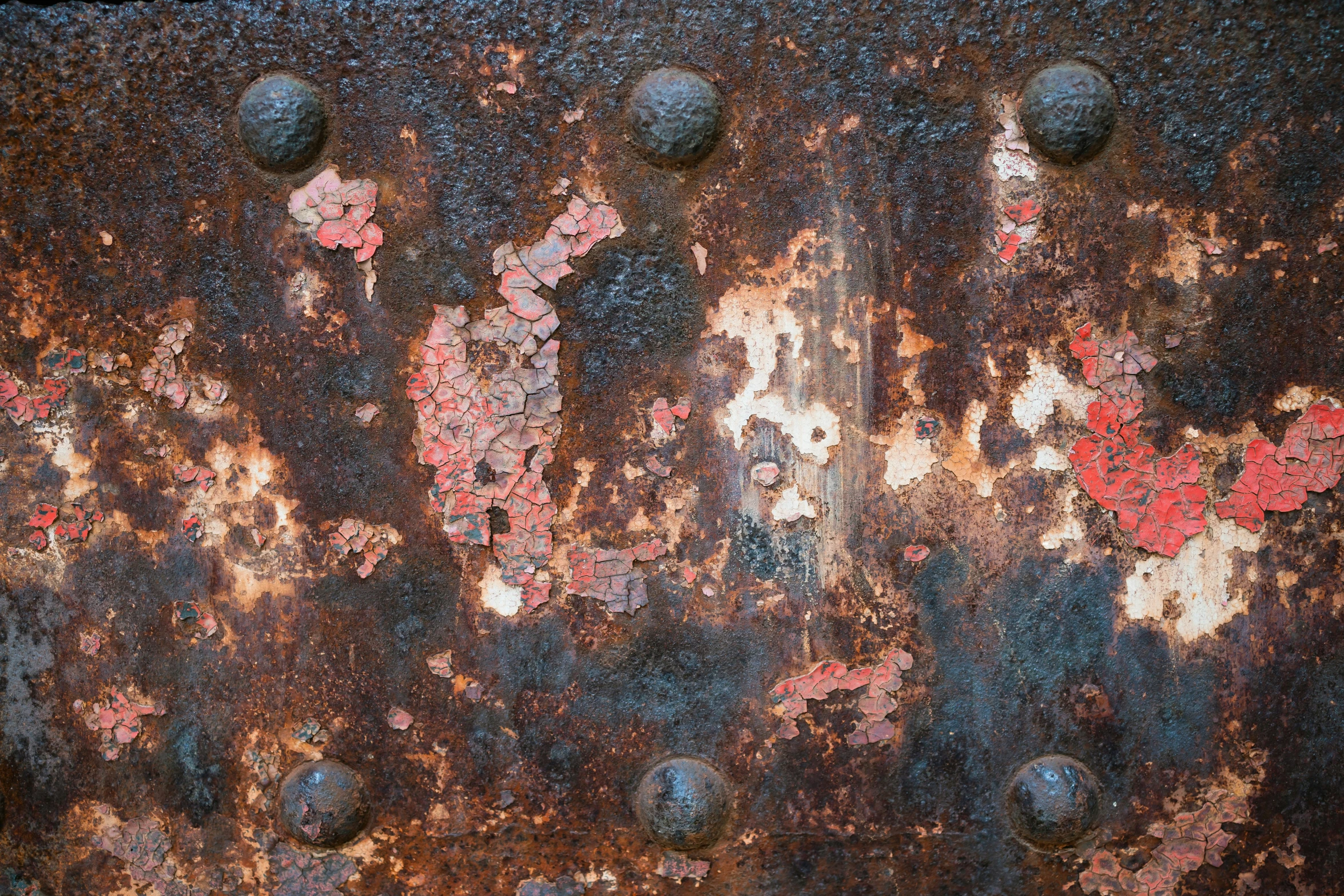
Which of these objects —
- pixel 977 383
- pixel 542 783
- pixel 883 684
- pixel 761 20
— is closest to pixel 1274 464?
pixel 977 383

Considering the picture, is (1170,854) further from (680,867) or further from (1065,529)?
(680,867)

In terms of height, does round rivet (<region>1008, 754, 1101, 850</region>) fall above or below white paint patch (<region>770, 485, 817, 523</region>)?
below

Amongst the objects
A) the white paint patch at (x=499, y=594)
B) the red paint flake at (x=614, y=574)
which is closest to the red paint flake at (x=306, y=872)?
the white paint patch at (x=499, y=594)

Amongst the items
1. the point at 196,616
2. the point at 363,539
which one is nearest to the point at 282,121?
the point at 363,539

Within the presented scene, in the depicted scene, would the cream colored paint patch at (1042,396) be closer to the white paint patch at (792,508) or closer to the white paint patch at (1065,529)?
the white paint patch at (1065,529)

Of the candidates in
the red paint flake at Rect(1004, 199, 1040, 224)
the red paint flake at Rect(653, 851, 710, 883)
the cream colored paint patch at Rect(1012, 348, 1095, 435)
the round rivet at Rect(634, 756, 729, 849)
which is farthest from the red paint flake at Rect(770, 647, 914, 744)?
the red paint flake at Rect(1004, 199, 1040, 224)

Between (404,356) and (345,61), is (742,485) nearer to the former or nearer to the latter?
(404,356)

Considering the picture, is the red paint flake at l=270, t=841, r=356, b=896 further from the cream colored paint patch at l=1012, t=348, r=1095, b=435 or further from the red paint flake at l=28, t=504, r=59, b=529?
the cream colored paint patch at l=1012, t=348, r=1095, b=435
